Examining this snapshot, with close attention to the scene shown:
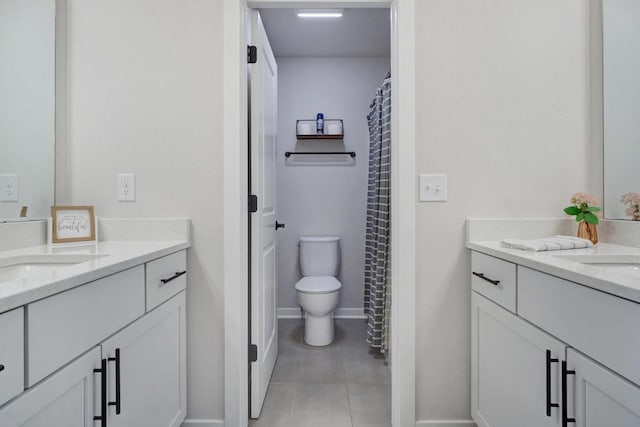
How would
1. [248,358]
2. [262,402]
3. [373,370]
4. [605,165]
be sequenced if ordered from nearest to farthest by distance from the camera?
[605,165] < [248,358] < [262,402] < [373,370]

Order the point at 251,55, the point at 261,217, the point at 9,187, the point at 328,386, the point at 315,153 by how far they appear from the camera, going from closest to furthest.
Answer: the point at 9,187, the point at 251,55, the point at 261,217, the point at 328,386, the point at 315,153

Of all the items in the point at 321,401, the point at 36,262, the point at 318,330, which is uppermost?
the point at 36,262

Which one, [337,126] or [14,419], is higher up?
[337,126]

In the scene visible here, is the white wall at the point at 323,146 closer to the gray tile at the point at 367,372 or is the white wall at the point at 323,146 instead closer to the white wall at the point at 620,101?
the gray tile at the point at 367,372

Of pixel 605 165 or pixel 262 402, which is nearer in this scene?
pixel 605 165

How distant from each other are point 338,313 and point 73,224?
2363 millimetres

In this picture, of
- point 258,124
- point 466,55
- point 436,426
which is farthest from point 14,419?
point 466,55

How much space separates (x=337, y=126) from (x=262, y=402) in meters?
2.24

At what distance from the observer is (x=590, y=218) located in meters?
1.45

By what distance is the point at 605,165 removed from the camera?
1554mm

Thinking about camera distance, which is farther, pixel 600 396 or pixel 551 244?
pixel 551 244

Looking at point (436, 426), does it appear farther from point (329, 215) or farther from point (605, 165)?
point (329, 215)

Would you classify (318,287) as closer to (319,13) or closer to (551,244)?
(551,244)

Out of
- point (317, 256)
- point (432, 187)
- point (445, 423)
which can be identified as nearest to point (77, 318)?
point (432, 187)
